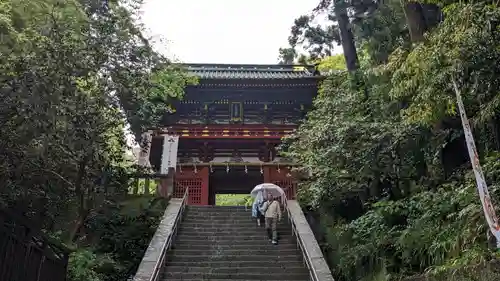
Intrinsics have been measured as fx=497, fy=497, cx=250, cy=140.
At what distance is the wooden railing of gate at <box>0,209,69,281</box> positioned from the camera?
6.54m

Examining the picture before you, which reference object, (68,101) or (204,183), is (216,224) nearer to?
(204,183)

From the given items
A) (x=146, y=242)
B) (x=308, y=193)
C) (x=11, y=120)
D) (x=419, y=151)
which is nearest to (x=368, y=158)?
(x=419, y=151)

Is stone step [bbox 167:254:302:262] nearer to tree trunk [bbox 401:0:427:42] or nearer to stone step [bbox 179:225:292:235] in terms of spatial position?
stone step [bbox 179:225:292:235]

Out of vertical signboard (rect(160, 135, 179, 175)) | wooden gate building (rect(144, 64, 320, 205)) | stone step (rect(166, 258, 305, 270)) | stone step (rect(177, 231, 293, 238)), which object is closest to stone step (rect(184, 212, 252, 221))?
stone step (rect(177, 231, 293, 238))

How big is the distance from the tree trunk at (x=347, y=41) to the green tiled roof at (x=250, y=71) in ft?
18.5

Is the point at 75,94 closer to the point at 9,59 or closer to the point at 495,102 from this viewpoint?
the point at 9,59

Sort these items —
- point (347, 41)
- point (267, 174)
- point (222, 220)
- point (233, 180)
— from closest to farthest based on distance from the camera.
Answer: point (222, 220) → point (347, 41) → point (267, 174) → point (233, 180)

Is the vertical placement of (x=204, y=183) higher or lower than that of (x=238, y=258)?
higher

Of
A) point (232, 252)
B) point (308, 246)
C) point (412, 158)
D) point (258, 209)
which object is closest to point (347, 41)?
point (412, 158)

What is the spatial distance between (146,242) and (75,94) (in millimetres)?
5708

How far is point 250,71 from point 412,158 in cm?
1470

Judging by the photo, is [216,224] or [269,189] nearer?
[216,224]

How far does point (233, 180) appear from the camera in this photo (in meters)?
21.0

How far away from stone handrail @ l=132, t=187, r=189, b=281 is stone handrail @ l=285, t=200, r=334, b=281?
264 centimetres
